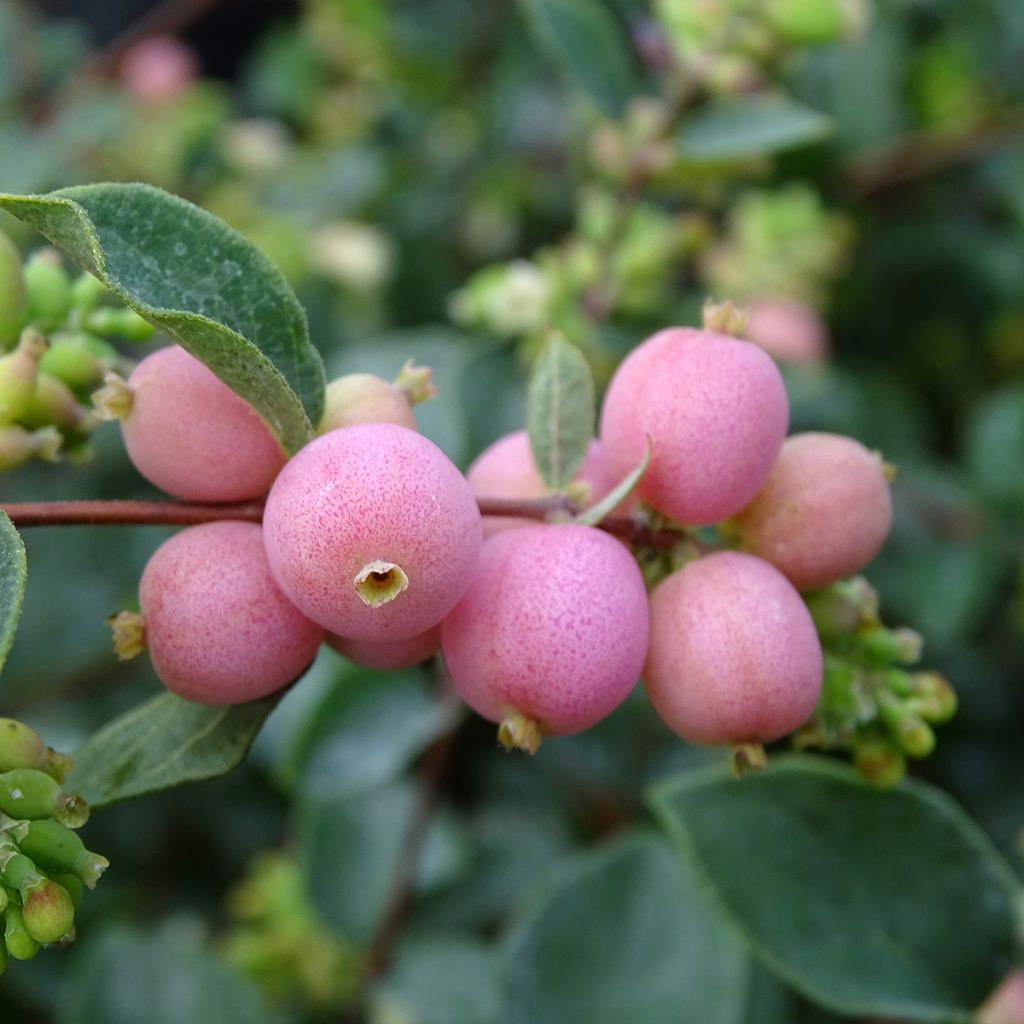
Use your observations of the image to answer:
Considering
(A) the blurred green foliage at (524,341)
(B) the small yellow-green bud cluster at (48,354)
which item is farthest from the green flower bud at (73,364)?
(A) the blurred green foliage at (524,341)

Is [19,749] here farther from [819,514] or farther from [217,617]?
[819,514]

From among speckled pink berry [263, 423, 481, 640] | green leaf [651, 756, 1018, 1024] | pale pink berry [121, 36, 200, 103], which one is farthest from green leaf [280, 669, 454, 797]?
pale pink berry [121, 36, 200, 103]

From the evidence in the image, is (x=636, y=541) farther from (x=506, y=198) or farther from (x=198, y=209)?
(x=506, y=198)

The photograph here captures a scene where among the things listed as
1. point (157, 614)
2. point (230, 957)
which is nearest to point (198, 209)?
point (157, 614)

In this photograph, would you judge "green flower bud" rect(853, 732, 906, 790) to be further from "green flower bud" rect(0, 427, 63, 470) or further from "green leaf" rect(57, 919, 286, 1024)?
"green leaf" rect(57, 919, 286, 1024)

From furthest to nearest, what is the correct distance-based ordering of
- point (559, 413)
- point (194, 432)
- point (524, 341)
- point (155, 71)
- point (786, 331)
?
point (155, 71) < point (786, 331) < point (524, 341) < point (559, 413) < point (194, 432)

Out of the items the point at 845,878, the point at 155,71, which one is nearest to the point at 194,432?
the point at 845,878
